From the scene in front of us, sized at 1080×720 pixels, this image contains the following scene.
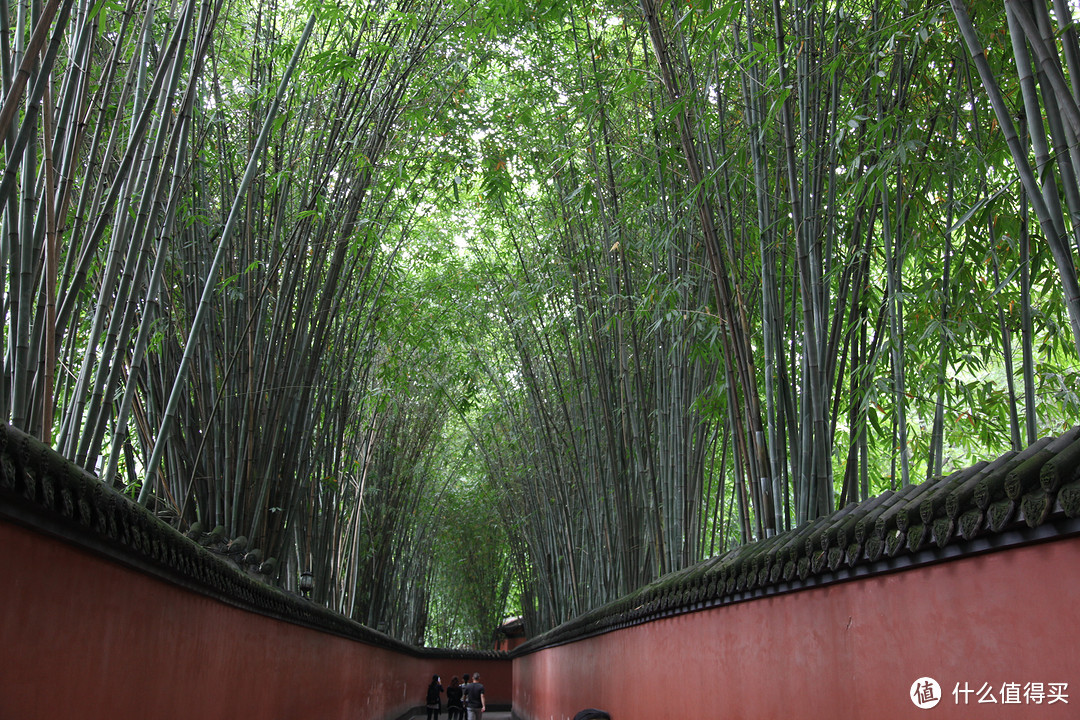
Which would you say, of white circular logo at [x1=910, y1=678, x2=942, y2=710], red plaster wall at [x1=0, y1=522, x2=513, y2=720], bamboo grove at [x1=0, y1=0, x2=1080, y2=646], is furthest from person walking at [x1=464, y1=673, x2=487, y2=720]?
white circular logo at [x1=910, y1=678, x2=942, y2=710]

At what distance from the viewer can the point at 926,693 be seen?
4.87 ft

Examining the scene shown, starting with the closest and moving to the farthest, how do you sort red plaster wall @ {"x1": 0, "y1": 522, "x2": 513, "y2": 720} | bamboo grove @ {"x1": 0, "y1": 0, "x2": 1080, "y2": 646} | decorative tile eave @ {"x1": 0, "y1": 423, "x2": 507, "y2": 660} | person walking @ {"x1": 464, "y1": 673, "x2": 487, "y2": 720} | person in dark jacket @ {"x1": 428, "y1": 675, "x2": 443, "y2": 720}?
decorative tile eave @ {"x1": 0, "y1": 423, "x2": 507, "y2": 660} < red plaster wall @ {"x1": 0, "y1": 522, "x2": 513, "y2": 720} < bamboo grove @ {"x1": 0, "y1": 0, "x2": 1080, "y2": 646} < person walking @ {"x1": 464, "y1": 673, "x2": 487, "y2": 720} < person in dark jacket @ {"x1": 428, "y1": 675, "x2": 443, "y2": 720}

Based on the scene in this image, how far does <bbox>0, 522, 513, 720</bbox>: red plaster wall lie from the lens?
A: 4.27 feet

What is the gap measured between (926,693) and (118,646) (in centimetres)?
149

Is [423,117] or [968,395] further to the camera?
[423,117]

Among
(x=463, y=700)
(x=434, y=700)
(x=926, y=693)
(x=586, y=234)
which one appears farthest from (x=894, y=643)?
(x=434, y=700)

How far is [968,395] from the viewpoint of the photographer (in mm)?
3195

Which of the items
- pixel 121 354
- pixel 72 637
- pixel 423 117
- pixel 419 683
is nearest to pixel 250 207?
pixel 423 117

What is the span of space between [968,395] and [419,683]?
12.6 metres

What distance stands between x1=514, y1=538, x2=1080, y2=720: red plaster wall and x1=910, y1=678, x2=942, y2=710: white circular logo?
0.03 ft

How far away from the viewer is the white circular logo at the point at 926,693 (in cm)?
146

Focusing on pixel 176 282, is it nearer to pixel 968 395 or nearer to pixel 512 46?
pixel 512 46

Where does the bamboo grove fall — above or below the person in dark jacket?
above

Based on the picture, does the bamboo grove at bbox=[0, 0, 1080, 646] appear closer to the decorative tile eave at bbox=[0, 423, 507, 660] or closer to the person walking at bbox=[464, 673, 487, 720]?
the decorative tile eave at bbox=[0, 423, 507, 660]
